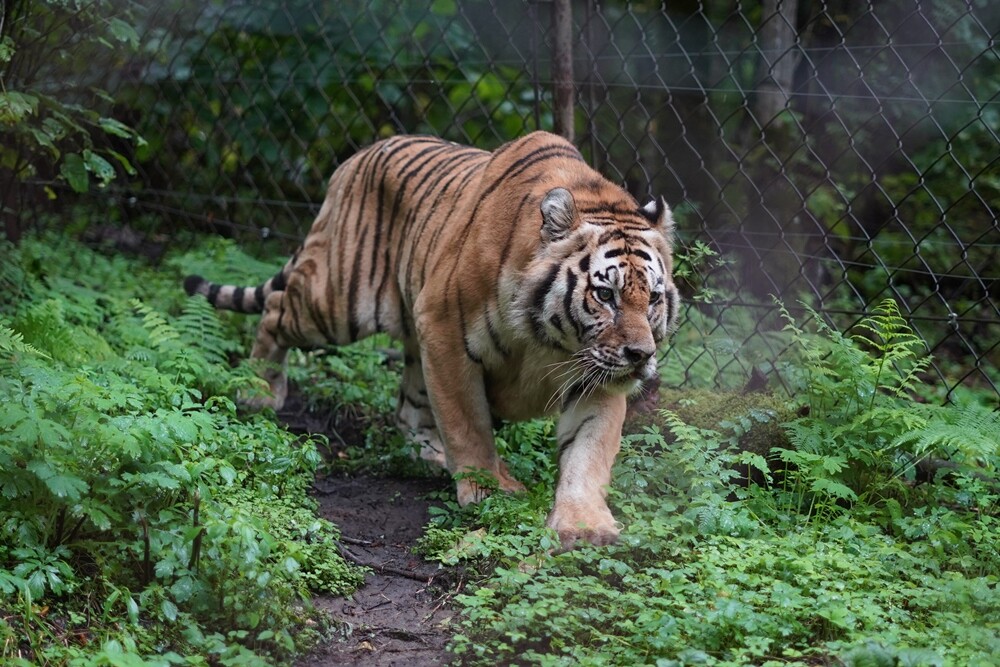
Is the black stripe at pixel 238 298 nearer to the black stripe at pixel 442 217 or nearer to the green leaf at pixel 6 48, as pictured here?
the black stripe at pixel 442 217

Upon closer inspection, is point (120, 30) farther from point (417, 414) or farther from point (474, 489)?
point (474, 489)

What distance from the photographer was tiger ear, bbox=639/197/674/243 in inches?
181

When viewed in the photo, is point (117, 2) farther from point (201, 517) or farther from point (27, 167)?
point (201, 517)

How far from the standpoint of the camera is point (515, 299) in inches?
175

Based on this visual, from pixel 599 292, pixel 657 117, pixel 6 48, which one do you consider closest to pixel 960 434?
pixel 599 292

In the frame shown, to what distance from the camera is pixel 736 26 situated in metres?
7.64

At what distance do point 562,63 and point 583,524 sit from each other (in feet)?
9.82

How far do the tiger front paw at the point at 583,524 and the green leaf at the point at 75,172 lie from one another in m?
3.34

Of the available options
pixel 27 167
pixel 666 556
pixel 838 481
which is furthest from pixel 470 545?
pixel 27 167

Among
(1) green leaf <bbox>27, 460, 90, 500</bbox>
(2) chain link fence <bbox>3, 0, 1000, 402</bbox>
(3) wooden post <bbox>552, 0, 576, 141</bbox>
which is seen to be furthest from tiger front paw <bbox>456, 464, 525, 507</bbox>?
(3) wooden post <bbox>552, 0, 576, 141</bbox>

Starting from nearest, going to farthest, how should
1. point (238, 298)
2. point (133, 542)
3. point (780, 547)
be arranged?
point (133, 542) < point (780, 547) < point (238, 298)

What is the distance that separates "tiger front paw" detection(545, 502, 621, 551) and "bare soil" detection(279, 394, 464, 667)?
1.36 feet

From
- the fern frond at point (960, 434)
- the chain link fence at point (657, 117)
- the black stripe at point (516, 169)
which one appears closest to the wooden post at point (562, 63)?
the chain link fence at point (657, 117)

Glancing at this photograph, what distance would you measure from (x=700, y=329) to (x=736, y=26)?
274 centimetres
